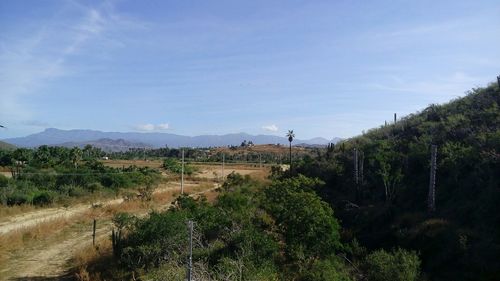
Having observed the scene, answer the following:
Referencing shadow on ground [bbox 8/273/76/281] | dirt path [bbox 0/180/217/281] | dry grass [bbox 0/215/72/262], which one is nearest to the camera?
shadow on ground [bbox 8/273/76/281]

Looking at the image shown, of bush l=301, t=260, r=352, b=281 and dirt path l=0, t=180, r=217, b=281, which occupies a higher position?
bush l=301, t=260, r=352, b=281

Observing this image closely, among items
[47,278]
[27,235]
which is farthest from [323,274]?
[27,235]

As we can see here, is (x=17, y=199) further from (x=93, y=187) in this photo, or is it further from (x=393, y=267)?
(x=393, y=267)

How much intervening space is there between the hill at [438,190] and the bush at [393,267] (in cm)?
215

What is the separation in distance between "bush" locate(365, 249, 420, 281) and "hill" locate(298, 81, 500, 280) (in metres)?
2.15

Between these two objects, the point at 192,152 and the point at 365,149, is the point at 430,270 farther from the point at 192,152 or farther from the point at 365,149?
the point at 192,152

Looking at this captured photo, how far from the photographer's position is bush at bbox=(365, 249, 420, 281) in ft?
41.0

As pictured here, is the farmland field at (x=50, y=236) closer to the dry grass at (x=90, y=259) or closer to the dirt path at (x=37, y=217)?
the dirt path at (x=37, y=217)

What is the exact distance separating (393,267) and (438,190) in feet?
29.2

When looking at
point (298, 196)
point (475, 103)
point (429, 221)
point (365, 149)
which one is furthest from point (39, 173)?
point (475, 103)

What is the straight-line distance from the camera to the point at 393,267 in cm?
1266

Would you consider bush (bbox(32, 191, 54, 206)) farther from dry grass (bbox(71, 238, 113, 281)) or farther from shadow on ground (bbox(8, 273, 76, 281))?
shadow on ground (bbox(8, 273, 76, 281))

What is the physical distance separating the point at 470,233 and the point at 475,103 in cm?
1702

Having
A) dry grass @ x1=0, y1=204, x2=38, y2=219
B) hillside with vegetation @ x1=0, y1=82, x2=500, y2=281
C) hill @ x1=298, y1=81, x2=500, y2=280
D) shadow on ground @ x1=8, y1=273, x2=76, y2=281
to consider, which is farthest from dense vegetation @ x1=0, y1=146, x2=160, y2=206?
hill @ x1=298, y1=81, x2=500, y2=280
